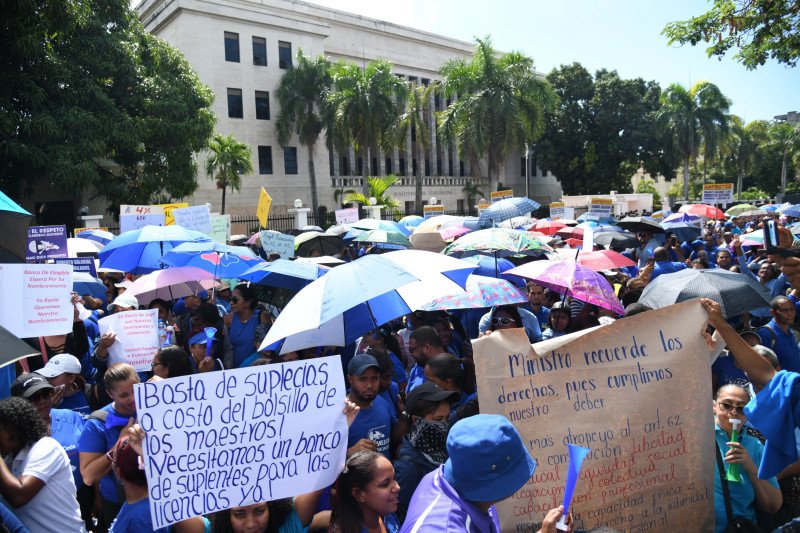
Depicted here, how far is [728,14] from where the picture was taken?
1231cm

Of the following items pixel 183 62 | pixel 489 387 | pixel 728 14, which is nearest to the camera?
pixel 489 387

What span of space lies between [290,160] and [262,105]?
12.8 feet

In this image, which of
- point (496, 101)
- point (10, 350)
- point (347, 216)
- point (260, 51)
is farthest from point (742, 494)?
point (260, 51)

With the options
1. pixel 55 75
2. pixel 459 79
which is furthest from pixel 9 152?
pixel 459 79

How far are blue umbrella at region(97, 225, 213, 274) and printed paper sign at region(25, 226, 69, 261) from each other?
78 cm

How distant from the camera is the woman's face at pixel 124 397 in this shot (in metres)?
3.75

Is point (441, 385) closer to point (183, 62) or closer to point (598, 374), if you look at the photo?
point (598, 374)

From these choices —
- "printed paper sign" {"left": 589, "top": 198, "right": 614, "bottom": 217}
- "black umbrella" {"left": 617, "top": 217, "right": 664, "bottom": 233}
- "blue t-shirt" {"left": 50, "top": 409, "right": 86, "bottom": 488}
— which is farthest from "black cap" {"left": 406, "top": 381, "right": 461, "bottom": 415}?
"printed paper sign" {"left": 589, "top": 198, "right": 614, "bottom": 217}

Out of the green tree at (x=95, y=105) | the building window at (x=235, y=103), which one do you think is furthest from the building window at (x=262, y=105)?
the green tree at (x=95, y=105)

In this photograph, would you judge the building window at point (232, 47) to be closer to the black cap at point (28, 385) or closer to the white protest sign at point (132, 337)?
the white protest sign at point (132, 337)

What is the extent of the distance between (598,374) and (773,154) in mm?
70438

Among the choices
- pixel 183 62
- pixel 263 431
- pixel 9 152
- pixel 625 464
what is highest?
pixel 183 62

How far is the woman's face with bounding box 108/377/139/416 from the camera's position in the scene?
3.75 m

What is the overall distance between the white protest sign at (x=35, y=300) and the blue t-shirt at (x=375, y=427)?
2.59 m
